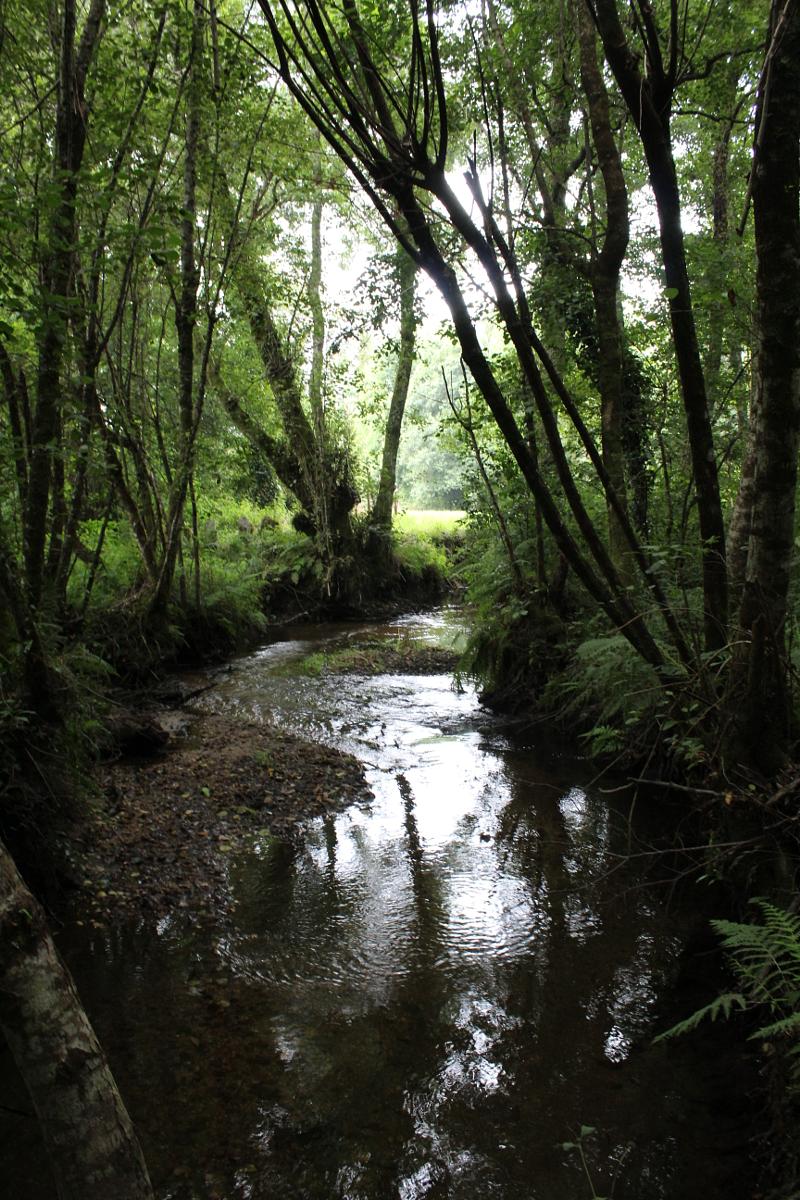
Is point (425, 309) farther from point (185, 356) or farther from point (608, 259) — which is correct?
point (608, 259)

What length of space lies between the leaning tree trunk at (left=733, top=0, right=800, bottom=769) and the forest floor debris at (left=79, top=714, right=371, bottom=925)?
3.90 m

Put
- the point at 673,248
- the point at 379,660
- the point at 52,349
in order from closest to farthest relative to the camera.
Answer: the point at 673,248, the point at 52,349, the point at 379,660

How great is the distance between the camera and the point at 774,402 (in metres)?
3.25

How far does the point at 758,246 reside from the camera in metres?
3.18

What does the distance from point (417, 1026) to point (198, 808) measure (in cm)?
332

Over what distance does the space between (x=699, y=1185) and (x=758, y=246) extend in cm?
413

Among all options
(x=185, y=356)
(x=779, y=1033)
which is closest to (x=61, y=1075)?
(x=779, y=1033)

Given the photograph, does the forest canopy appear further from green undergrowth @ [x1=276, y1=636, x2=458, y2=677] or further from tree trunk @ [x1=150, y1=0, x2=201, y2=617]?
green undergrowth @ [x1=276, y1=636, x2=458, y2=677]

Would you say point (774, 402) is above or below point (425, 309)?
below

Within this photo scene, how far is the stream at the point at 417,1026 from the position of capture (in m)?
2.85

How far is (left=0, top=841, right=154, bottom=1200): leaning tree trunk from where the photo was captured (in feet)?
5.86

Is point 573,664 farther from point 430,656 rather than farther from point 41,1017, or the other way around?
point 41,1017

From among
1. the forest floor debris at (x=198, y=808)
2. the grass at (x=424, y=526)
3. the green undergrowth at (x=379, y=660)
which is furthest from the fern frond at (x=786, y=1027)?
the grass at (x=424, y=526)

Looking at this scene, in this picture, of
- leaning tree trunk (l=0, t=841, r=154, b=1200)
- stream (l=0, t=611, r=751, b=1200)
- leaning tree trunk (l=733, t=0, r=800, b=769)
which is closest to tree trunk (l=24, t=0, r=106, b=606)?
stream (l=0, t=611, r=751, b=1200)
